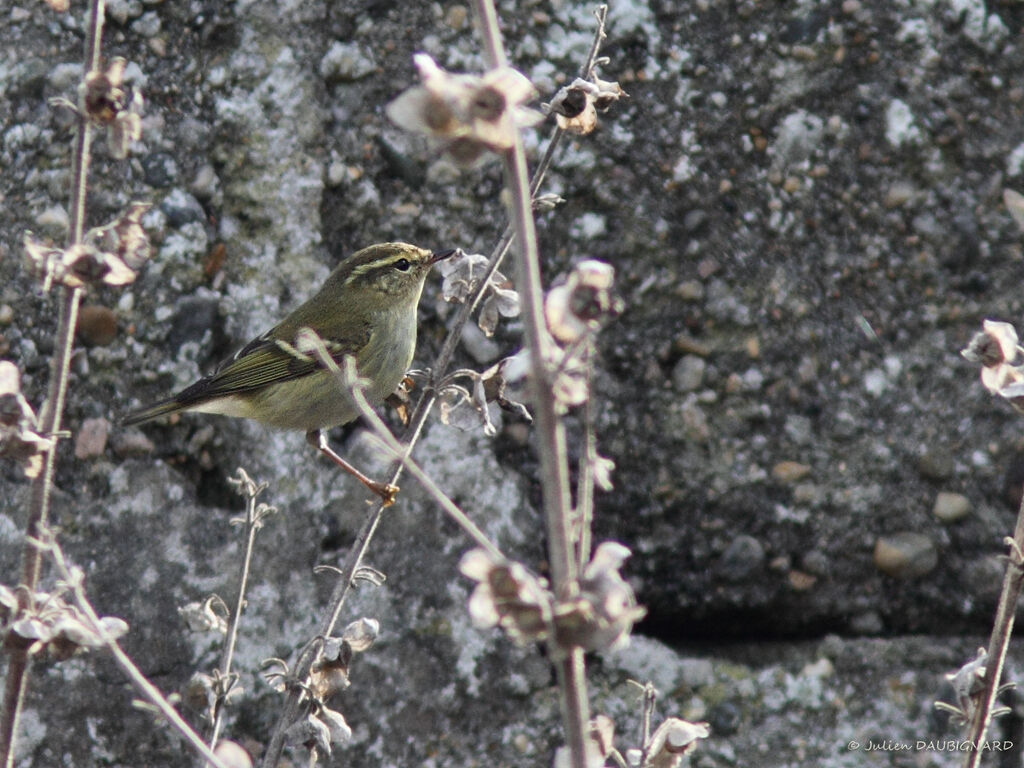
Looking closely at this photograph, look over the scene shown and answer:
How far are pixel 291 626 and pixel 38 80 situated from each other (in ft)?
5.29

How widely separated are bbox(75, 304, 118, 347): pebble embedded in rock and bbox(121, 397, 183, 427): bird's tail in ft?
0.66

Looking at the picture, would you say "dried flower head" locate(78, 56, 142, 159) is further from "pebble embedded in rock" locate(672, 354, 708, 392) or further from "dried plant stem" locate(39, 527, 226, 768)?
"pebble embedded in rock" locate(672, 354, 708, 392)

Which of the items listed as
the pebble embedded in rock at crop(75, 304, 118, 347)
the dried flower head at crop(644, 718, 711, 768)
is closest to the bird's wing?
the pebble embedded in rock at crop(75, 304, 118, 347)

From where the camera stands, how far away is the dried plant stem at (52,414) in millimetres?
1502

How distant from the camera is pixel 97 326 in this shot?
10.1 ft

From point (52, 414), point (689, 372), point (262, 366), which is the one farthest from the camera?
point (262, 366)

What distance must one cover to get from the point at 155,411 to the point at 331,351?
1.21m

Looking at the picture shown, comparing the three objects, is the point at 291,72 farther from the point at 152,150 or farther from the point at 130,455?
the point at 130,455

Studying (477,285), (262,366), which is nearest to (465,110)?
(477,285)

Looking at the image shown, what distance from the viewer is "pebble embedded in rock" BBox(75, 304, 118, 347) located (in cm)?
306

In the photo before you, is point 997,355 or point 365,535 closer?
point 997,355

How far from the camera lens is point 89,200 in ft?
10.4

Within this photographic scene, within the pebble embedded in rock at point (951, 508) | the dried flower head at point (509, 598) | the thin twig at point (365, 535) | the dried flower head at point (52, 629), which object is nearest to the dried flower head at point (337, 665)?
→ the thin twig at point (365, 535)

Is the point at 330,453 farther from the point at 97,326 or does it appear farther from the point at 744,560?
the point at 744,560
